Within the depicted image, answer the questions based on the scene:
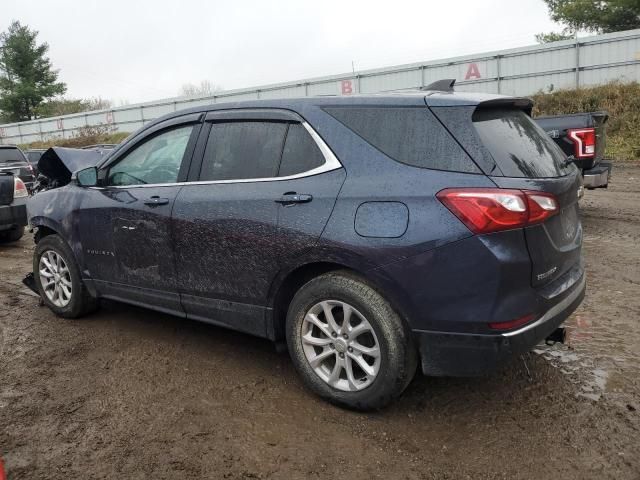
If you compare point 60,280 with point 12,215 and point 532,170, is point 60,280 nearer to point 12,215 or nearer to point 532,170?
point 532,170

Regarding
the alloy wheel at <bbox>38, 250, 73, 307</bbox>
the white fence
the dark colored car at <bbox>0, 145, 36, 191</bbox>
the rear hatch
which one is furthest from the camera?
the white fence

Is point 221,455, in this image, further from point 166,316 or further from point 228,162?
point 166,316

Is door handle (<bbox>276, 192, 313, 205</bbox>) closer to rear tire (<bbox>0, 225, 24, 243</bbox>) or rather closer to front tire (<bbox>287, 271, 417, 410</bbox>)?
front tire (<bbox>287, 271, 417, 410</bbox>)

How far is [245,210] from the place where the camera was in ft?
10.9

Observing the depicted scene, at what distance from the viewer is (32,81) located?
163 ft

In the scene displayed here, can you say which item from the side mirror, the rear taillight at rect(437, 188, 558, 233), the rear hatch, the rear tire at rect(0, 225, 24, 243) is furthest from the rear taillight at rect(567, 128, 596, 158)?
the rear tire at rect(0, 225, 24, 243)

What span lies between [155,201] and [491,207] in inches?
90.6

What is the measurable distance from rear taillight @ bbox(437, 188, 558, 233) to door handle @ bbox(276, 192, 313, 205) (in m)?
0.76

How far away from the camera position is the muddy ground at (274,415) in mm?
2639

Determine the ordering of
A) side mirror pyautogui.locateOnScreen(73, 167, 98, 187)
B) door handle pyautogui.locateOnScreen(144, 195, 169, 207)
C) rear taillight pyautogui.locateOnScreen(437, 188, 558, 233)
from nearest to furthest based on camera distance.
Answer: rear taillight pyautogui.locateOnScreen(437, 188, 558, 233), door handle pyautogui.locateOnScreen(144, 195, 169, 207), side mirror pyautogui.locateOnScreen(73, 167, 98, 187)

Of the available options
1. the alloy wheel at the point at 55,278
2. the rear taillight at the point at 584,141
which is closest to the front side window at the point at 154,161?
the alloy wheel at the point at 55,278

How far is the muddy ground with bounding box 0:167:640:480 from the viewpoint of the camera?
8.66ft

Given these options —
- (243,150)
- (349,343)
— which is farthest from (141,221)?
(349,343)

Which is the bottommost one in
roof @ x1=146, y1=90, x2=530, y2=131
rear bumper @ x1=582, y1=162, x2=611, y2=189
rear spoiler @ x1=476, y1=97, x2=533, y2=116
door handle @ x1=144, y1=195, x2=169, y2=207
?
rear bumper @ x1=582, y1=162, x2=611, y2=189
